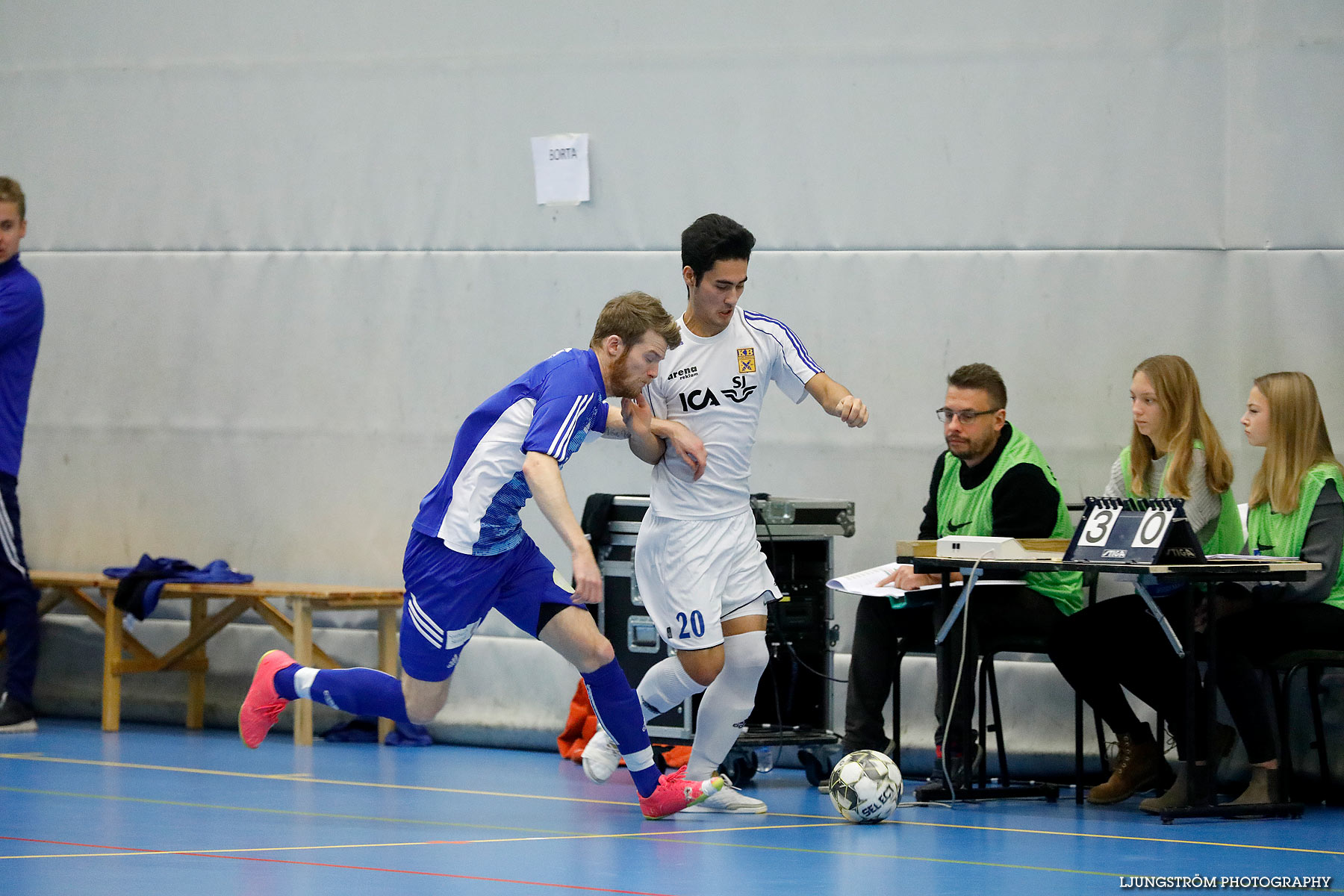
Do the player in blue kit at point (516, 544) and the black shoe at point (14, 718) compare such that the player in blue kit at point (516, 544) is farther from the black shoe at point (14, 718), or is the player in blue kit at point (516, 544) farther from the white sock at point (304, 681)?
the black shoe at point (14, 718)

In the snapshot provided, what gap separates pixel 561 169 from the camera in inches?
298

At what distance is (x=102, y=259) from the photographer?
848 cm

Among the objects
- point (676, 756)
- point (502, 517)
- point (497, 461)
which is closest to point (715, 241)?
point (497, 461)

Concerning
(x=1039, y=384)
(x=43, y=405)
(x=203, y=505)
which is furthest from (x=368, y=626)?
(x=1039, y=384)

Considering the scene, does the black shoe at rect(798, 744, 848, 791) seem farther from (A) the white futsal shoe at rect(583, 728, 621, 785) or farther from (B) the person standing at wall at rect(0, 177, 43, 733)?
→ (B) the person standing at wall at rect(0, 177, 43, 733)

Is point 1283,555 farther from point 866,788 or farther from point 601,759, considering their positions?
point 601,759

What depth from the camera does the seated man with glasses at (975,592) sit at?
5816mm

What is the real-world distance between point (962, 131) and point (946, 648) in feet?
7.65

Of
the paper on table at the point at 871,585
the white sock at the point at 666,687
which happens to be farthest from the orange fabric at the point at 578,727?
the paper on table at the point at 871,585

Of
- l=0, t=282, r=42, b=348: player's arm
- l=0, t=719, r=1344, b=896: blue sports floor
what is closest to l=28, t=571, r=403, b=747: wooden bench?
l=0, t=719, r=1344, b=896: blue sports floor

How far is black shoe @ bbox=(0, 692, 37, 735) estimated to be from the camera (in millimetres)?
7508

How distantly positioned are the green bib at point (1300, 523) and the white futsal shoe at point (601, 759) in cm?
242

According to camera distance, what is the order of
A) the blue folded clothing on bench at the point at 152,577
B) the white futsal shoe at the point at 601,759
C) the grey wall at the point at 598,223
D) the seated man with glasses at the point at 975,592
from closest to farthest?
the white futsal shoe at the point at 601,759 < the seated man with glasses at the point at 975,592 < the grey wall at the point at 598,223 < the blue folded clothing on bench at the point at 152,577

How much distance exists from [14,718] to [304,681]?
2.92m
